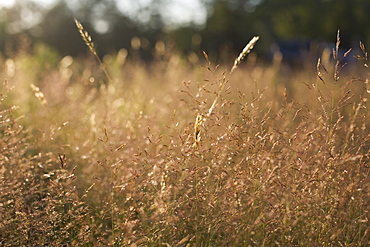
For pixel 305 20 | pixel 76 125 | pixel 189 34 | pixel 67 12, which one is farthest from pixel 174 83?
pixel 67 12

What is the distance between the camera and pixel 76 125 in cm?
328

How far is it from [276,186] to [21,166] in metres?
1.06

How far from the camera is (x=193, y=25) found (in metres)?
17.2

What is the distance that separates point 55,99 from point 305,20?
1189 centimetres

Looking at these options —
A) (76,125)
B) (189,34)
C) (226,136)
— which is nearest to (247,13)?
(189,34)

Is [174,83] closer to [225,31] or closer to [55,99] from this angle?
[55,99]

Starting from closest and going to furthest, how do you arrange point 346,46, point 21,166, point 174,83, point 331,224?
point 331,224 < point 21,166 < point 174,83 < point 346,46

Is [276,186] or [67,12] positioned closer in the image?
[276,186]

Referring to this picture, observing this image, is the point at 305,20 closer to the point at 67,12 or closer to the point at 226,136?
the point at 67,12

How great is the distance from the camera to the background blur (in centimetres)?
1451

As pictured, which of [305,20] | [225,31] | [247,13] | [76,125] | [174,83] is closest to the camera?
[76,125]

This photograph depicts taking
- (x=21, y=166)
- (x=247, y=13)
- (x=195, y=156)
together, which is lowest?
(x=247, y=13)

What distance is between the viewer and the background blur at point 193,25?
47.6 ft

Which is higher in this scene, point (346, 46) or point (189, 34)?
point (189, 34)
